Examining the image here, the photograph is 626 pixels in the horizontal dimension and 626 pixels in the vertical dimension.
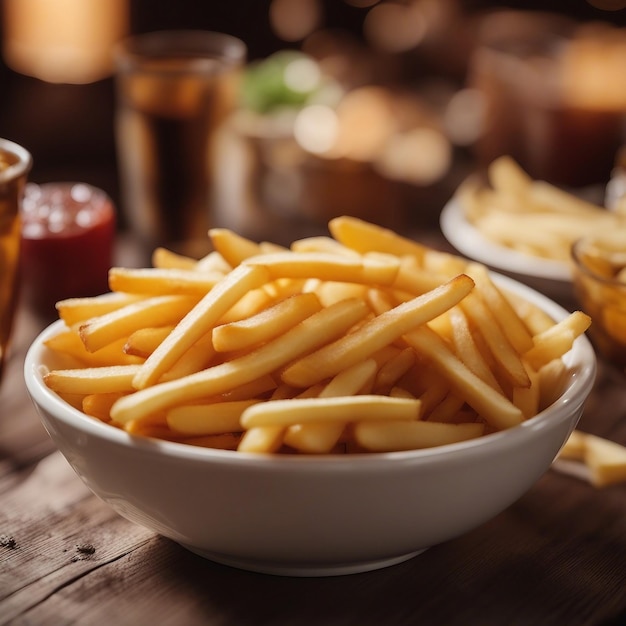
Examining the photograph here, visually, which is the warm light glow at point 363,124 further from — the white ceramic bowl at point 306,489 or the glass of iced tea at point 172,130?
the white ceramic bowl at point 306,489

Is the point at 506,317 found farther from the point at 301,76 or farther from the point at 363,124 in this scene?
the point at 301,76

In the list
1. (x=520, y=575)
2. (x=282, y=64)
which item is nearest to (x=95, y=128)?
(x=282, y=64)

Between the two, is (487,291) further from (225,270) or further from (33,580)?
(33,580)

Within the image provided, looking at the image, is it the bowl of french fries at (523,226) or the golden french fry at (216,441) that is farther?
the bowl of french fries at (523,226)

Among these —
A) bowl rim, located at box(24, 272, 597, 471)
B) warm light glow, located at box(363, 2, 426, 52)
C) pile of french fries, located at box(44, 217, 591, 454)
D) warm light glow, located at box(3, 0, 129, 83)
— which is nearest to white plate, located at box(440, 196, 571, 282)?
pile of french fries, located at box(44, 217, 591, 454)

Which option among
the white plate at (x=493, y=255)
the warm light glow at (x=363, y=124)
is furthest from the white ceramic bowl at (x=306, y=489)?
the warm light glow at (x=363, y=124)

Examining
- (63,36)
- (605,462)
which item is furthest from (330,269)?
(63,36)

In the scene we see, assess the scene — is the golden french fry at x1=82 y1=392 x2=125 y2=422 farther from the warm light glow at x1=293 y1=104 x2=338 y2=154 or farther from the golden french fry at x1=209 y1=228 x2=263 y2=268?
the warm light glow at x1=293 y1=104 x2=338 y2=154
